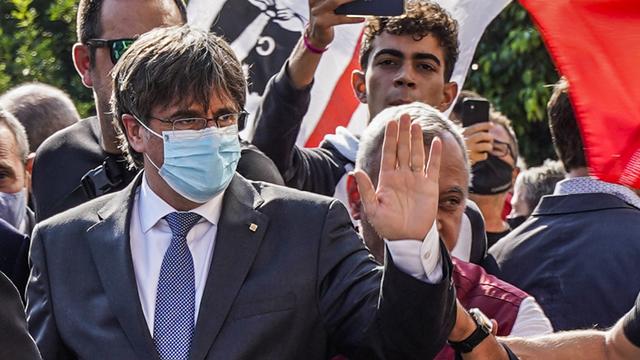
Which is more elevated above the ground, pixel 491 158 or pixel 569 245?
pixel 569 245

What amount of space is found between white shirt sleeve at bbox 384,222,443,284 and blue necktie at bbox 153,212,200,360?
643mm

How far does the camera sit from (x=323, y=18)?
5.38 m

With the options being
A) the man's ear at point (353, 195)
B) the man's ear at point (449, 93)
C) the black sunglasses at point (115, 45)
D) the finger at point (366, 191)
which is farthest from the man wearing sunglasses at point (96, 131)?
the finger at point (366, 191)

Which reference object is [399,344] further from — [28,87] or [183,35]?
[28,87]

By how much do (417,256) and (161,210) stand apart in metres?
0.87

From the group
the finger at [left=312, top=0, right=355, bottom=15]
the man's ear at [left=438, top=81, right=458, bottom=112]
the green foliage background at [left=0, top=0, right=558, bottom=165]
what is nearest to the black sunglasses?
the finger at [left=312, top=0, right=355, bottom=15]

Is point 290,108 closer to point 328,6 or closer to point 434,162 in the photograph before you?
point 328,6

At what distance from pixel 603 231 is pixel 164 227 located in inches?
68.3

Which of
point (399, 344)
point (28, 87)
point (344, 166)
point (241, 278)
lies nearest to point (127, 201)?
point (241, 278)

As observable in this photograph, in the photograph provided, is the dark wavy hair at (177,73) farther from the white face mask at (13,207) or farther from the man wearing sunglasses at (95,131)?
the white face mask at (13,207)

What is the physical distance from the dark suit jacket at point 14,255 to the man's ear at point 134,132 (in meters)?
0.79

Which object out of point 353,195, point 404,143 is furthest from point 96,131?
point 404,143

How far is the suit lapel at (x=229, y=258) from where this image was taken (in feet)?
13.8

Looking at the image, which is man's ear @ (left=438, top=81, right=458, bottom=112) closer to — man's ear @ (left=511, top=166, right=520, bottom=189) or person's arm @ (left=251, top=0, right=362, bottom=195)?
person's arm @ (left=251, top=0, right=362, bottom=195)
